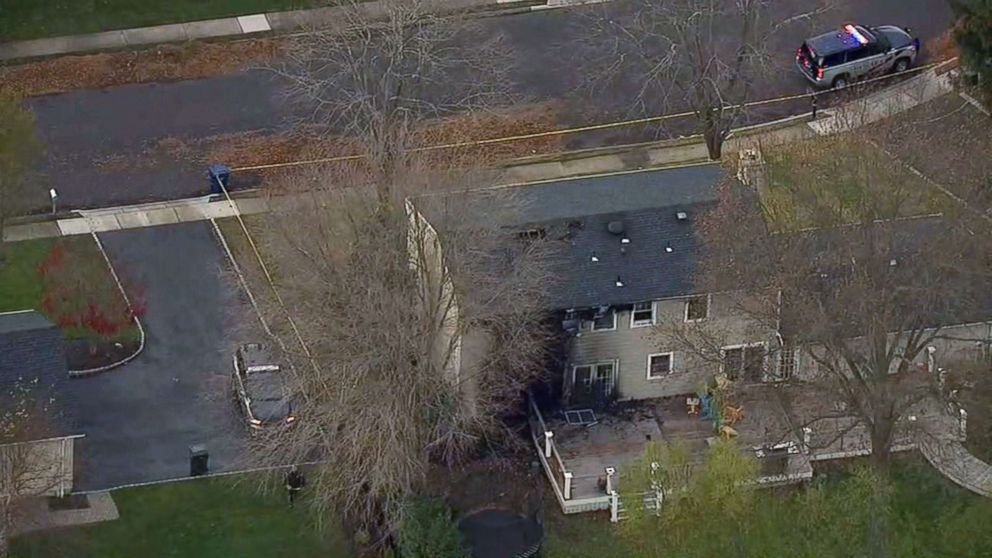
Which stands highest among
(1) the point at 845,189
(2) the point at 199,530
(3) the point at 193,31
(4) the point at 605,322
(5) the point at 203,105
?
(3) the point at 193,31

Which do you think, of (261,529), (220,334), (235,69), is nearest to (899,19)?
(235,69)

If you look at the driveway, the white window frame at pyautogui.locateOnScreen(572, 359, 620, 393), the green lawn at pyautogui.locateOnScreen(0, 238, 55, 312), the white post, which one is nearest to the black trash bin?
the driveway

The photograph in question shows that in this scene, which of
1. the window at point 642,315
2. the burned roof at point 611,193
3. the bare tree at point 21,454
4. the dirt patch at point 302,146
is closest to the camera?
the bare tree at point 21,454

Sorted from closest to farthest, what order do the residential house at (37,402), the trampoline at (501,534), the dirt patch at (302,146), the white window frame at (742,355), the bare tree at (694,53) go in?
the residential house at (37,402)
the trampoline at (501,534)
the white window frame at (742,355)
the bare tree at (694,53)
the dirt patch at (302,146)

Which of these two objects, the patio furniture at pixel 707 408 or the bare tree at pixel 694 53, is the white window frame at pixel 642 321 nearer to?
the patio furniture at pixel 707 408

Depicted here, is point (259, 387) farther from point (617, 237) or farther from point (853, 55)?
point (853, 55)

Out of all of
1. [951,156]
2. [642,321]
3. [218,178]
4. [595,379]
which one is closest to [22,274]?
[218,178]

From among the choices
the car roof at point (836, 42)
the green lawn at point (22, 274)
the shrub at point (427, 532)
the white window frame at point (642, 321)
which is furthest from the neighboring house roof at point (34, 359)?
the car roof at point (836, 42)
